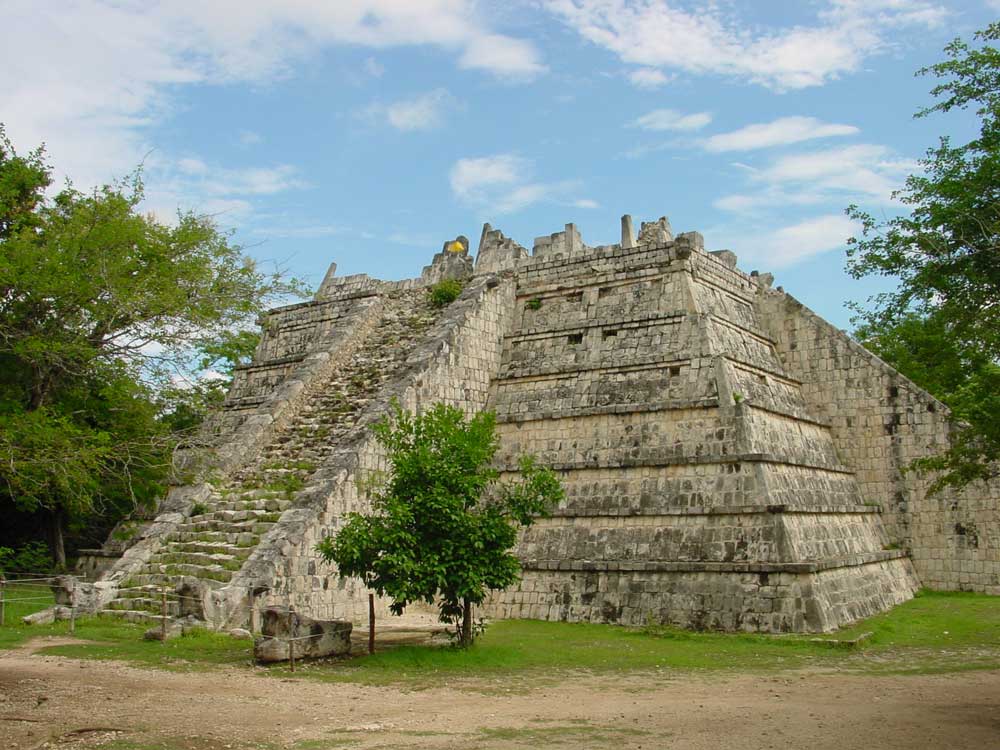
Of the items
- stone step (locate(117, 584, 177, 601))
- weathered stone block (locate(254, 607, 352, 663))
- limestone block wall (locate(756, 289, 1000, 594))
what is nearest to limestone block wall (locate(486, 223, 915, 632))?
limestone block wall (locate(756, 289, 1000, 594))

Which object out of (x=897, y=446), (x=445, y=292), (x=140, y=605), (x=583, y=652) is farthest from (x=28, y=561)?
(x=897, y=446)

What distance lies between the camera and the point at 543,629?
15.2m

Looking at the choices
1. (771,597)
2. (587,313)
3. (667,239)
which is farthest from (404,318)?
(771,597)

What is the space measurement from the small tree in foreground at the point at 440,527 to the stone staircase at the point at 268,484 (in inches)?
143

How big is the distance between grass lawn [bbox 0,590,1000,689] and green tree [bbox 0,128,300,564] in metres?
2.85

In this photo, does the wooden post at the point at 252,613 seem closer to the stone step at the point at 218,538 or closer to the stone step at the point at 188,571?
the stone step at the point at 188,571

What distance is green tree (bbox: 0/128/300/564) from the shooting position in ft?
51.1

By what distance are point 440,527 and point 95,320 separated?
319 inches

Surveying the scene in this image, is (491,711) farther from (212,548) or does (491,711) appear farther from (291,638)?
(212,548)

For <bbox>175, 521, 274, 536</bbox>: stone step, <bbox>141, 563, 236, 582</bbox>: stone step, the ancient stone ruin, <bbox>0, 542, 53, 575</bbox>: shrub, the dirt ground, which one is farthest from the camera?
<bbox>0, 542, 53, 575</bbox>: shrub

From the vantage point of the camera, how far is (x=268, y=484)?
57.2 ft

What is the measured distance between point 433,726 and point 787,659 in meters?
6.01

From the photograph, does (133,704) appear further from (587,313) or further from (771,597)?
(587,313)

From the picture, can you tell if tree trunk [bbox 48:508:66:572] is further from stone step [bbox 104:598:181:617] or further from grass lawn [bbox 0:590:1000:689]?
stone step [bbox 104:598:181:617]
